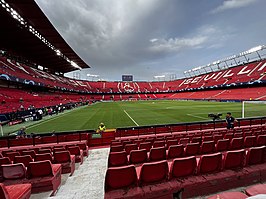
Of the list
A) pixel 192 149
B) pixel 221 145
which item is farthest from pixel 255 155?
pixel 192 149

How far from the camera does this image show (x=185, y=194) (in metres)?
3.37

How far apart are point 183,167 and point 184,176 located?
0.84 feet

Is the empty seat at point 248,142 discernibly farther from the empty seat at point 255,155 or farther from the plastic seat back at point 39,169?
the plastic seat back at point 39,169

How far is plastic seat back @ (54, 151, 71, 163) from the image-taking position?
17.5 ft

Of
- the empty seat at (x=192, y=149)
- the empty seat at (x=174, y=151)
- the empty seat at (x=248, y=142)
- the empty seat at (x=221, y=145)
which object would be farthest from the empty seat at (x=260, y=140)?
the empty seat at (x=174, y=151)

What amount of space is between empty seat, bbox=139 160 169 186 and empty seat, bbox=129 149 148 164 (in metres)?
1.47

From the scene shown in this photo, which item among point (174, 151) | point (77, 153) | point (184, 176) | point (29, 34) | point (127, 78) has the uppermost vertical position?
point (127, 78)

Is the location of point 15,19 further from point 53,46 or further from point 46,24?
point 53,46

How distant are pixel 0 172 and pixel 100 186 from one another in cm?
284

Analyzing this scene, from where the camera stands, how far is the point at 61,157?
5348 millimetres

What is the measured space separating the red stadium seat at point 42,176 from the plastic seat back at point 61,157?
104 cm

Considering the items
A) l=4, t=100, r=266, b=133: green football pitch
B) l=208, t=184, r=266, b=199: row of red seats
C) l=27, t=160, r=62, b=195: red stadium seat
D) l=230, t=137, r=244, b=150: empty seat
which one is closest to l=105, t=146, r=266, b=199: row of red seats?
l=208, t=184, r=266, b=199: row of red seats

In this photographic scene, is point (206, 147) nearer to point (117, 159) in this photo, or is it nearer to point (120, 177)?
point (117, 159)

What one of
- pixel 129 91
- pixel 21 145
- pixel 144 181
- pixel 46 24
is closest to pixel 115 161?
pixel 144 181
